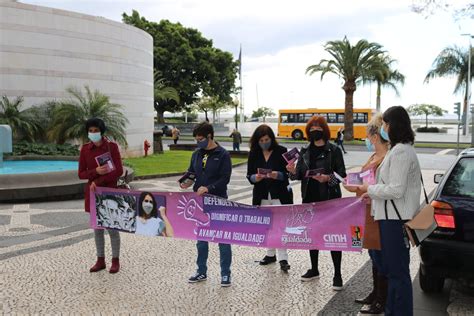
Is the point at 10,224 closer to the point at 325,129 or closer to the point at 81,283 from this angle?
the point at 81,283

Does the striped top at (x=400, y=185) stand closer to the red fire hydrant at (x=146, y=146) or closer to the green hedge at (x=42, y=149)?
the green hedge at (x=42, y=149)

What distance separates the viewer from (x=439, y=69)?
53.6 m

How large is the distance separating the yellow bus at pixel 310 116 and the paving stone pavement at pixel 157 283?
3665 centimetres

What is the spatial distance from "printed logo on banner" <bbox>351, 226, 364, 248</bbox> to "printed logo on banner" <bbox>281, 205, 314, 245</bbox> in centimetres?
44

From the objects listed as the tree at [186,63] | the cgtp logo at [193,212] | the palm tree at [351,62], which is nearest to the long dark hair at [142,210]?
the cgtp logo at [193,212]

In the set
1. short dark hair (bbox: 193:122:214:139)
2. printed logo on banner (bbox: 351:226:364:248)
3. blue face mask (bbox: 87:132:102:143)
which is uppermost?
short dark hair (bbox: 193:122:214:139)

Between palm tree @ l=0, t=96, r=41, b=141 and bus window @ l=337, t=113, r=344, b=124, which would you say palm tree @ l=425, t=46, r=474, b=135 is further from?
palm tree @ l=0, t=96, r=41, b=141

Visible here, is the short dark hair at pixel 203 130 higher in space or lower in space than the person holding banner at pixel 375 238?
higher

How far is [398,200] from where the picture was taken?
393 centimetres

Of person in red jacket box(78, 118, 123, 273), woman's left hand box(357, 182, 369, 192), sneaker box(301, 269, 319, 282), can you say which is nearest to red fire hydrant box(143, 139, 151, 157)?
person in red jacket box(78, 118, 123, 273)

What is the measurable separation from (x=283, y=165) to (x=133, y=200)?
176 cm

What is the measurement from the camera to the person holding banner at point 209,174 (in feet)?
18.1

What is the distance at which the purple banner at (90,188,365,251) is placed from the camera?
16.7 feet

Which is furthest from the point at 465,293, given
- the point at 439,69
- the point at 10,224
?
the point at 439,69
